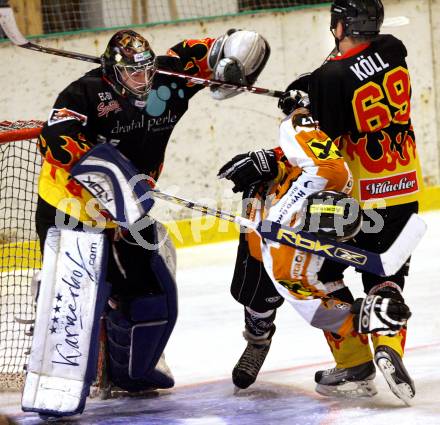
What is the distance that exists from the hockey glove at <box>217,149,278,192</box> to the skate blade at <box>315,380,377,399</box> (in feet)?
2.18

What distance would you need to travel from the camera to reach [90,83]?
3.43m

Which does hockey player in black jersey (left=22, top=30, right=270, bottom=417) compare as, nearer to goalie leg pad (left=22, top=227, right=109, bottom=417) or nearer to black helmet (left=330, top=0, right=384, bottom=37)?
goalie leg pad (left=22, top=227, right=109, bottom=417)

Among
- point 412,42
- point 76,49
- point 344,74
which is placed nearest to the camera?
point 344,74

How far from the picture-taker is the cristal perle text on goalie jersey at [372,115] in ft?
10.6

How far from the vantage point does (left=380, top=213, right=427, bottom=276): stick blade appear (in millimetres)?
3213

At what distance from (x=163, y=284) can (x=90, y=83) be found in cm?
66

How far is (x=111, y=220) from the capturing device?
3475 mm

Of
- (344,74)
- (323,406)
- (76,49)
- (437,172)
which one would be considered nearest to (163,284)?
(323,406)

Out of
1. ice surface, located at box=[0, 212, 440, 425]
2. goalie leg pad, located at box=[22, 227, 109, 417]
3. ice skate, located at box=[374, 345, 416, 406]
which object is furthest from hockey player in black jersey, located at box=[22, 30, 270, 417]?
ice skate, located at box=[374, 345, 416, 406]

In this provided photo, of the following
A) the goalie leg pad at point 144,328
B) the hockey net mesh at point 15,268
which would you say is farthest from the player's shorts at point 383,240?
the hockey net mesh at point 15,268

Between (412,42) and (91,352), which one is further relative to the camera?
(412,42)

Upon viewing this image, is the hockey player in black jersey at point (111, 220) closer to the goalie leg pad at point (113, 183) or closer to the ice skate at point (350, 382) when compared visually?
the goalie leg pad at point (113, 183)

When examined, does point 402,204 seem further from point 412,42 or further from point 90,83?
point 412,42

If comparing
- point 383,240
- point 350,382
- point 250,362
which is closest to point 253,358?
point 250,362
